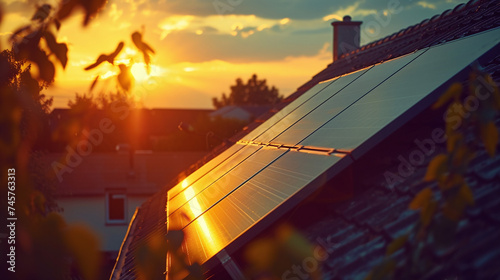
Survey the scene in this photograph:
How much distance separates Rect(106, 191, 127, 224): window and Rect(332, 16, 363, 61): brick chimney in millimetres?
21478

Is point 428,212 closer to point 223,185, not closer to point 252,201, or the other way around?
point 252,201

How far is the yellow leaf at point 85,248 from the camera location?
1.38 meters

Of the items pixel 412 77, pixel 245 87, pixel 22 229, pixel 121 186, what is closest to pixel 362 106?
pixel 412 77

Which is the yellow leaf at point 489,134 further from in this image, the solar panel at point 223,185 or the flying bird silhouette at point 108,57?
the solar panel at point 223,185

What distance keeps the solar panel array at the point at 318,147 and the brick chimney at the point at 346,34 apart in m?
9.66

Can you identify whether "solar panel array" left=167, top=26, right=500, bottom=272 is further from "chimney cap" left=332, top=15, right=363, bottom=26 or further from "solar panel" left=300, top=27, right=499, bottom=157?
"chimney cap" left=332, top=15, right=363, bottom=26

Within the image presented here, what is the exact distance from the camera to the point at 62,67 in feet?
6.10

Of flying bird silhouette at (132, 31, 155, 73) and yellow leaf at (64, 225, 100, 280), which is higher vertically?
flying bird silhouette at (132, 31, 155, 73)

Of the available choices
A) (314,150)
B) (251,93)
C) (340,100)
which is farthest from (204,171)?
A: (251,93)

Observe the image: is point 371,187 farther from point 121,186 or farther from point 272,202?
point 121,186

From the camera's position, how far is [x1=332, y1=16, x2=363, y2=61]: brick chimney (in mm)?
15430

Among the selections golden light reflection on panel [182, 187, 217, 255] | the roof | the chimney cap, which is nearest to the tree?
the roof

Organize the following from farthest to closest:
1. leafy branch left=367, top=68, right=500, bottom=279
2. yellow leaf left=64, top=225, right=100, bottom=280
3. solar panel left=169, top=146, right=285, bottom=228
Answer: solar panel left=169, top=146, right=285, bottom=228
leafy branch left=367, top=68, right=500, bottom=279
yellow leaf left=64, top=225, right=100, bottom=280

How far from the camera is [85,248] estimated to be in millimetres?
1381
